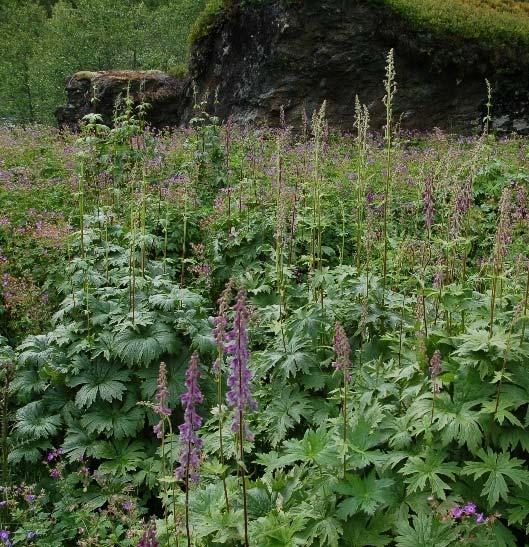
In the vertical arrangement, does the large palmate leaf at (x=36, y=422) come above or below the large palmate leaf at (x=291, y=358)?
below

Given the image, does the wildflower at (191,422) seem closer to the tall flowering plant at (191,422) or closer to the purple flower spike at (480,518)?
the tall flowering plant at (191,422)

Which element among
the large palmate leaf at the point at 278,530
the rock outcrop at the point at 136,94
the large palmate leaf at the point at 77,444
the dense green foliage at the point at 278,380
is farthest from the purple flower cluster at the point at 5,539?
the rock outcrop at the point at 136,94

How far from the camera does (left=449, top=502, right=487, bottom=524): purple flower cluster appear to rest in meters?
2.62

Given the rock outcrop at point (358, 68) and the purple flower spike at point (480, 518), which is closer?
the purple flower spike at point (480, 518)

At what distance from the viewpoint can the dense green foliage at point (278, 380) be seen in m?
2.91

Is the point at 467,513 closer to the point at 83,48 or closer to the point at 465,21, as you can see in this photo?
the point at 465,21

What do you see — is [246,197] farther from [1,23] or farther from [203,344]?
[1,23]

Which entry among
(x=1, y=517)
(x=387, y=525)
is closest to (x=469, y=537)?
(x=387, y=525)

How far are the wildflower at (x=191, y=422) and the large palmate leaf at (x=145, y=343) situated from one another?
189 centimetres

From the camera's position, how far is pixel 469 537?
2654 millimetres

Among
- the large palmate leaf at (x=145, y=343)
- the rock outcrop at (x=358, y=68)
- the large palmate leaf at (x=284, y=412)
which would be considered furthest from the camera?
the rock outcrop at (x=358, y=68)

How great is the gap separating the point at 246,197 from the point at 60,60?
117 ft

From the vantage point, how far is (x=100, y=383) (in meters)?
4.60

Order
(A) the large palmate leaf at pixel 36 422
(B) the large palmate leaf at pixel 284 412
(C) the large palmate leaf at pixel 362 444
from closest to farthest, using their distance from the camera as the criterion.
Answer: (C) the large palmate leaf at pixel 362 444 < (B) the large palmate leaf at pixel 284 412 < (A) the large palmate leaf at pixel 36 422
